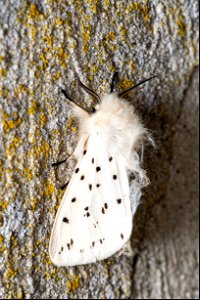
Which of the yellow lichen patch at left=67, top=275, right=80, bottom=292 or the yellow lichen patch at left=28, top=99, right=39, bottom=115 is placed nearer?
the yellow lichen patch at left=28, top=99, right=39, bottom=115

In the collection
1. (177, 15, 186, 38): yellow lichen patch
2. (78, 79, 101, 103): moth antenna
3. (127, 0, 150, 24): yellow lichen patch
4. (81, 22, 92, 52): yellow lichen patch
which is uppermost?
(177, 15, 186, 38): yellow lichen patch

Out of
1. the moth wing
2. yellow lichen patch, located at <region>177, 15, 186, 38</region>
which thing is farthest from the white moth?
yellow lichen patch, located at <region>177, 15, 186, 38</region>

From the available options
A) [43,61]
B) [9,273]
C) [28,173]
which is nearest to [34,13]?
[43,61]

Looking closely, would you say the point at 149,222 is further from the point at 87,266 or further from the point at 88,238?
the point at 88,238

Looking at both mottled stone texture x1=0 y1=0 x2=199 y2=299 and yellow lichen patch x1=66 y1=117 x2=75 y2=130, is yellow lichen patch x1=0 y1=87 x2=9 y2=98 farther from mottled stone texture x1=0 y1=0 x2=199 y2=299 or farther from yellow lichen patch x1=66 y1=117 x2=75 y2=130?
yellow lichen patch x1=66 y1=117 x2=75 y2=130

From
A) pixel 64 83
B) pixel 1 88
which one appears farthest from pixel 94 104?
pixel 1 88

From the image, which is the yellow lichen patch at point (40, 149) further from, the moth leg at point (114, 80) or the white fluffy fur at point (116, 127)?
the moth leg at point (114, 80)
